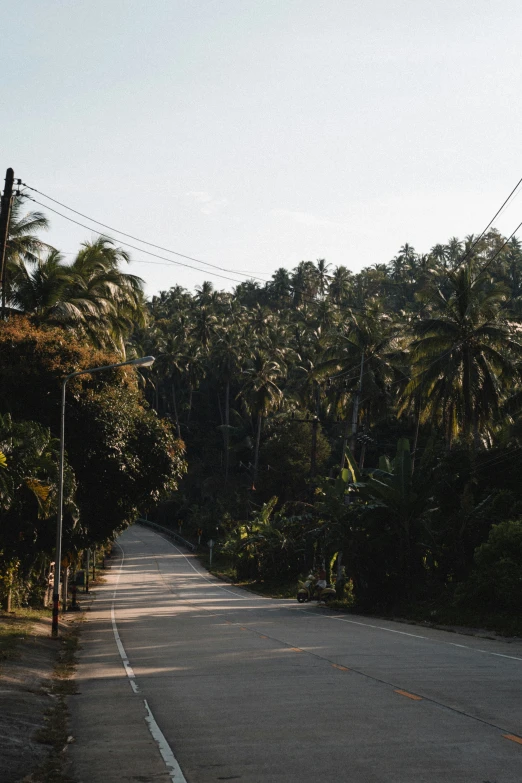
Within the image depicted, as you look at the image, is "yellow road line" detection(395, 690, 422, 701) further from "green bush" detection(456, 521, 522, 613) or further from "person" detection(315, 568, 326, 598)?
"person" detection(315, 568, 326, 598)

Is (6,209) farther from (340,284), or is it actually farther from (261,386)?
(340,284)

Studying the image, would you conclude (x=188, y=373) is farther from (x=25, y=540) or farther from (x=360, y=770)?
(x=360, y=770)

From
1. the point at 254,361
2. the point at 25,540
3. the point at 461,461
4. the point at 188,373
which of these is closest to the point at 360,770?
the point at 25,540

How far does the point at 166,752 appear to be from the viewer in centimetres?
927

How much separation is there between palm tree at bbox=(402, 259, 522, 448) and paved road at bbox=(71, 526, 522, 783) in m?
16.7

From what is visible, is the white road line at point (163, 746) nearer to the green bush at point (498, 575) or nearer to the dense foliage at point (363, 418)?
the green bush at point (498, 575)

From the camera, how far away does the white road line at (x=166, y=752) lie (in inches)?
322

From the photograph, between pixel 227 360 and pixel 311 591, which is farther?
pixel 227 360

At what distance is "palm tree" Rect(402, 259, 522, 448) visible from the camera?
3997cm

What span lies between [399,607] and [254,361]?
59.1 metres

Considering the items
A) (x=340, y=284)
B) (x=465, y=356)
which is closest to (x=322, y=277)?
(x=340, y=284)

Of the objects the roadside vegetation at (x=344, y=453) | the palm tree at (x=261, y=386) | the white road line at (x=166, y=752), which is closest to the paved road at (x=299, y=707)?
the white road line at (x=166, y=752)

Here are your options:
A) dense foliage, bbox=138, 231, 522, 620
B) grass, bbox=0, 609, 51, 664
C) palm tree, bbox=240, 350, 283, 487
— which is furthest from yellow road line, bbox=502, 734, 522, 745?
palm tree, bbox=240, 350, 283, 487

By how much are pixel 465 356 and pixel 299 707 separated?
30.4m
